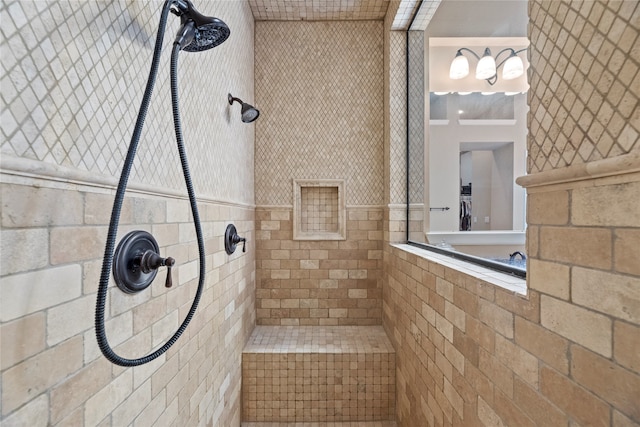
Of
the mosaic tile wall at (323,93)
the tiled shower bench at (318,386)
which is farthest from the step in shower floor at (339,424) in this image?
the mosaic tile wall at (323,93)

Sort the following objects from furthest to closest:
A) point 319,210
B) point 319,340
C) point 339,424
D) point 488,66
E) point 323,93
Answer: point 319,210 < point 323,93 < point 319,340 < point 339,424 < point 488,66

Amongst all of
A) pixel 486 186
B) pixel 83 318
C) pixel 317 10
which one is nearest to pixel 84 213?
pixel 83 318

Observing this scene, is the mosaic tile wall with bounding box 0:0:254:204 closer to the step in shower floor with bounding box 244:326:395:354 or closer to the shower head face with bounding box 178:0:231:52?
the shower head face with bounding box 178:0:231:52

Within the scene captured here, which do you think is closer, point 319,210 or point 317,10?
point 317,10

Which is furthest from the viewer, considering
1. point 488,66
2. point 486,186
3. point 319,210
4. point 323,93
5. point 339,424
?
point 319,210

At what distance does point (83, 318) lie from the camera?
0.66 meters

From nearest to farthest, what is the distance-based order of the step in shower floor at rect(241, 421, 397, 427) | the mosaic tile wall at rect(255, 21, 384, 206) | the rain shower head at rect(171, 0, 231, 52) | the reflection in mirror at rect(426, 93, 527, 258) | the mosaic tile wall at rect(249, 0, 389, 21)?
the rain shower head at rect(171, 0, 231, 52), the reflection in mirror at rect(426, 93, 527, 258), the step in shower floor at rect(241, 421, 397, 427), the mosaic tile wall at rect(249, 0, 389, 21), the mosaic tile wall at rect(255, 21, 384, 206)

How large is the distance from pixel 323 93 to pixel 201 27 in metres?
1.61

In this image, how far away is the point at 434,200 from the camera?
2.06 meters

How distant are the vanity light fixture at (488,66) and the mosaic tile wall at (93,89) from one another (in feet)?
4.73

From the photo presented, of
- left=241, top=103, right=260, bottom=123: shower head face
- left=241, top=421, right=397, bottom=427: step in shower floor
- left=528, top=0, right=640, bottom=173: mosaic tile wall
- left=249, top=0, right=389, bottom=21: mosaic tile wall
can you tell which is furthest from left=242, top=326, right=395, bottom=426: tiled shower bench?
left=249, top=0, right=389, bottom=21: mosaic tile wall

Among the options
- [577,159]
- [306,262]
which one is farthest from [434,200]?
[577,159]

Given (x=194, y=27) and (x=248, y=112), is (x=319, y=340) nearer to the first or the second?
(x=248, y=112)

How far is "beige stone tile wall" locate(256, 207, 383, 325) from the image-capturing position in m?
2.38
